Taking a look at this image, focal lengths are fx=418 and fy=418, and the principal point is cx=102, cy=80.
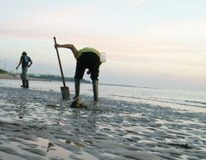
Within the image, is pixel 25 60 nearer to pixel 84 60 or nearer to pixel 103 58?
pixel 103 58

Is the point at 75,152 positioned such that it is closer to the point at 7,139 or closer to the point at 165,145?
the point at 7,139

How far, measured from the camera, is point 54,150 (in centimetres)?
449

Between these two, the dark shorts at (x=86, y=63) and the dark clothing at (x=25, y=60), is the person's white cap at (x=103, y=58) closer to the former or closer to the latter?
the dark shorts at (x=86, y=63)

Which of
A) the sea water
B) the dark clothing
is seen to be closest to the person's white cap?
the sea water

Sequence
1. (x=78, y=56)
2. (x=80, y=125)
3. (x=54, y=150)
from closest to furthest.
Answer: (x=54, y=150) < (x=80, y=125) < (x=78, y=56)

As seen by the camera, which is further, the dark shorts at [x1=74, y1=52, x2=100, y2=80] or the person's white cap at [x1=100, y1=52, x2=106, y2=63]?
the person's white cap at [x1=100, y1=52, x2=106, y2=63]

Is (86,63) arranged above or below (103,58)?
below

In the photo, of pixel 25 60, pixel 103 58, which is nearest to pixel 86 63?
pixel 103 58

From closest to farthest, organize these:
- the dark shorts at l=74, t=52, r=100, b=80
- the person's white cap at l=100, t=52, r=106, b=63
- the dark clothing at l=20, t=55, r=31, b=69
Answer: the dark shorts at l=74, t=52, r=100, b=80 → the person's white cap at l=100, t=52, r=106, b=63 → the dark clothing at l=20, t=55, r=31, b=69

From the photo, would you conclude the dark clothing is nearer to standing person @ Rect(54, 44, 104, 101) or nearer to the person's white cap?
standing person @ Rect(54, 44, 104, 101)

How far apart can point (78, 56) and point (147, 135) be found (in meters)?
6.54

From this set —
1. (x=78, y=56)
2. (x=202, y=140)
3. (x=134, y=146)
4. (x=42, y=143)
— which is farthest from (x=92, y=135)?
(x=78, y=56)

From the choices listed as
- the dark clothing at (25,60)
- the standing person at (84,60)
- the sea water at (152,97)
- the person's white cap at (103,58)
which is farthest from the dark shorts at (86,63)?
the dark clothing at (25,60)

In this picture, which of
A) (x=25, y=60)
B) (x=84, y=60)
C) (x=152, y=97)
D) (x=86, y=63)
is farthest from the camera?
(x=152, y=97)
